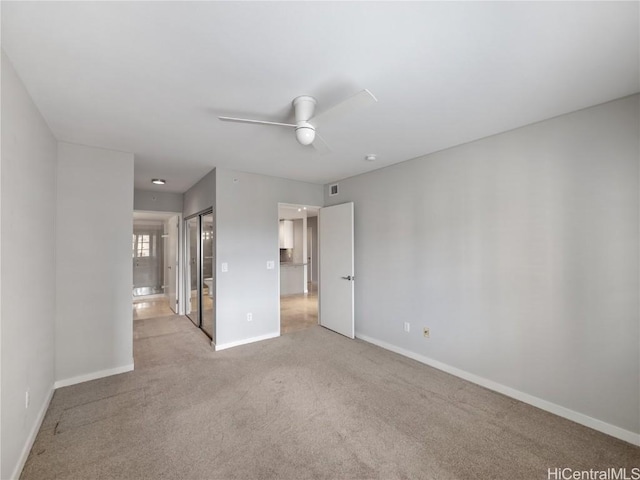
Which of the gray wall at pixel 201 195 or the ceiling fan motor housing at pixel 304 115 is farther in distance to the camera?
the gray wall at pixel 201 195

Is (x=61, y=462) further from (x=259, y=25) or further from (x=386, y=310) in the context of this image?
(x=386, y=310)

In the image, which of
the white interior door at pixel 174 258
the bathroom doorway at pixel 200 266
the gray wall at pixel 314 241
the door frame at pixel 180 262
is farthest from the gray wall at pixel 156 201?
the gray wall at pixel 314 241

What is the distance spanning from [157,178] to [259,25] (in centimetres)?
377

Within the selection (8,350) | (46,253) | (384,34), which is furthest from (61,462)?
(384,34)

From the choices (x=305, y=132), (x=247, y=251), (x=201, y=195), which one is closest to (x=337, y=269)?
(x=247, y=251)

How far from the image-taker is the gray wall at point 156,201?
16.8 feet

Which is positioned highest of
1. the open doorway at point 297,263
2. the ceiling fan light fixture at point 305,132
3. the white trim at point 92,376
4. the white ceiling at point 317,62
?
the white ceiling at point 317,62

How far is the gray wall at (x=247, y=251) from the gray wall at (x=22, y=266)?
1.72 m

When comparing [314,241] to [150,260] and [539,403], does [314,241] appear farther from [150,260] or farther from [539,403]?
[539,403]

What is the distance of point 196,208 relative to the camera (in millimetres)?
4695

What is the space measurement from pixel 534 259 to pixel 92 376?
457 cm

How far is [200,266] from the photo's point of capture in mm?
4734

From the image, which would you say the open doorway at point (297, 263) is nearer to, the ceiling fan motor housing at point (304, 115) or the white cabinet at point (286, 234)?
the white cabinet at point (286, 234)

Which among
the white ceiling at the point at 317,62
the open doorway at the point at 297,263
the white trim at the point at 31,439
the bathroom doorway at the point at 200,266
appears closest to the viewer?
the white ceiling at the point at 317,62
